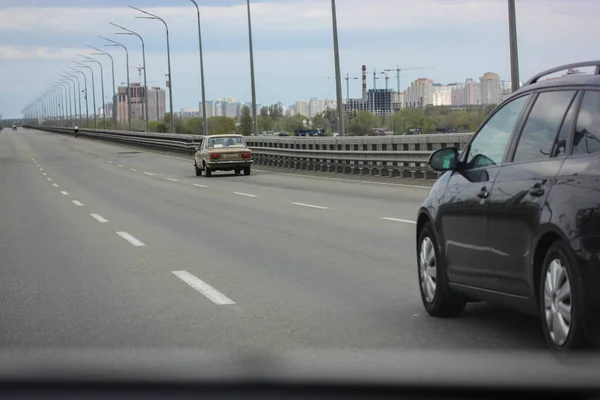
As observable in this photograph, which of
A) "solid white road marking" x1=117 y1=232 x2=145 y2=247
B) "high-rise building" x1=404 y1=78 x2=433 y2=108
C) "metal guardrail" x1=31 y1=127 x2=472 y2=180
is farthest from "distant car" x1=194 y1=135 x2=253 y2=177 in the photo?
"high-rise building" x1=404 y1=78 x2=433 y2=108

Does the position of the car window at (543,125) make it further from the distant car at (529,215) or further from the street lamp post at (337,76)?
the street lamp post at (337,76)

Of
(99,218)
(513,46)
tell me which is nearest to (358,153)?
(513,46)

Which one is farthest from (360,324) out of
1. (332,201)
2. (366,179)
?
(366,179)

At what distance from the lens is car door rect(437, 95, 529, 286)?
630cm

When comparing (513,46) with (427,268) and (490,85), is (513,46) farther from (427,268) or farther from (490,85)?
(427,268)

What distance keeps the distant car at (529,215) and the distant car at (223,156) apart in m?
30.6

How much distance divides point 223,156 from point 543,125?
32.3 metres

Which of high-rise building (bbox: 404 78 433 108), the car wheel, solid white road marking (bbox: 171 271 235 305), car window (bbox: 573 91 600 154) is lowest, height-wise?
solid white road marking (bbox: 171 271 235 305)

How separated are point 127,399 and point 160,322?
4150 mm

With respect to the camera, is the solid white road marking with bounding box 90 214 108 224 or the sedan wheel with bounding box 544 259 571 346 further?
the solid white road marking with bounding box 90 214 108 224

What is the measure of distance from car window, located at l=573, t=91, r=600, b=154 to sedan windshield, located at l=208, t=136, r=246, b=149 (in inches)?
1313

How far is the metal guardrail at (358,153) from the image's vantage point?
28031mm

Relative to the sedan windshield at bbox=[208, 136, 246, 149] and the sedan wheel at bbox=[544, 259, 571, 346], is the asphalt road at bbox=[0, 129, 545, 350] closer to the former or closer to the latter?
the sedan wheel at bbox=[544, 259, 571, 346]

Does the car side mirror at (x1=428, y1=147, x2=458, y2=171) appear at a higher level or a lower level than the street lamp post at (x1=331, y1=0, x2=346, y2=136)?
lower
